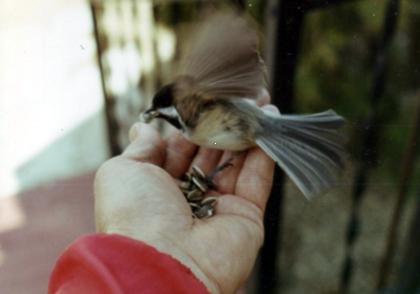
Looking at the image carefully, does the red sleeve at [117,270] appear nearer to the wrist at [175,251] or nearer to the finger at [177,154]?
the wrist at [175,251]

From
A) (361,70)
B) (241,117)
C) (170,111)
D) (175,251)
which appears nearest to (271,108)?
(241,117)

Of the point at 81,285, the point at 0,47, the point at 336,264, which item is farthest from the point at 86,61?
the point at 81,285

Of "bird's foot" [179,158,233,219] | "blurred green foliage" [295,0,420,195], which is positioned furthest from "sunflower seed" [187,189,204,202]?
"blurred green foliage" [295,0,420,195]

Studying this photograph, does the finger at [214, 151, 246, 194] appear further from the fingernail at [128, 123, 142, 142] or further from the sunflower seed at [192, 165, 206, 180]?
the fingernail at [128, 123, 142, 142]

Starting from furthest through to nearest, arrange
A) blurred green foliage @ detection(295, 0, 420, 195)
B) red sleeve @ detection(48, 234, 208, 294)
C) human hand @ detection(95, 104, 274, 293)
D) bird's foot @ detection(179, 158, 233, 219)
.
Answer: blurred green foliage @ detection(295, 0, 420, 195), bird's foot @ detection(179, 158, 233, 219), human hand @ detection(95, 104, 274, 293), red sleeve @ detection(48, 234, 208, 294)

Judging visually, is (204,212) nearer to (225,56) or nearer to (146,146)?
(146,146)
